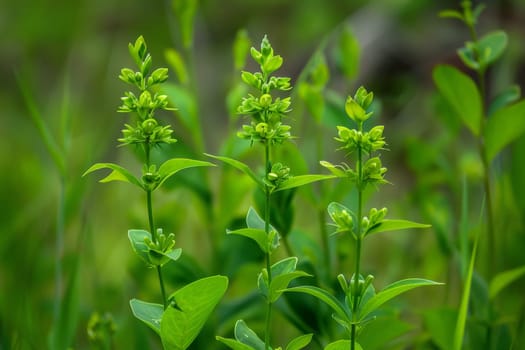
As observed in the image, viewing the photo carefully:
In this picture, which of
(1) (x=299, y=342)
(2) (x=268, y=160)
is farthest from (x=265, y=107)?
(1) (x=299, y=342)

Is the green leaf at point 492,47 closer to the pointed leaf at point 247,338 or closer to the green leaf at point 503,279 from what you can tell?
the green leaf at point 503,279

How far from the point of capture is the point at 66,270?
2.52 feet

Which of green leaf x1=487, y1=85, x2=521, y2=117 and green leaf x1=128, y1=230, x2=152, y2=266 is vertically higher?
green leaf x1=487, y1=85, x2=521, y2=117

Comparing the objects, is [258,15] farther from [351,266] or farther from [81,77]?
[351,266]

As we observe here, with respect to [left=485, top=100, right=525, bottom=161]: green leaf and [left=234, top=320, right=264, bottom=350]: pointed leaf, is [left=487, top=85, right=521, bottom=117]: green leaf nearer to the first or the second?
[left=485, top=100, right=525, bottom=161]: green leaf

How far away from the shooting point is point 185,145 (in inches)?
26.2

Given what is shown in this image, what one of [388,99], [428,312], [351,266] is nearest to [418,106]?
[388,99]

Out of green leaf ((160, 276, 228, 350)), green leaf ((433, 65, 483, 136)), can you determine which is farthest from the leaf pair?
green leaf ((433, 65, 483, 136))

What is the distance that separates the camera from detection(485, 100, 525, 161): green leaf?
21.4 inches

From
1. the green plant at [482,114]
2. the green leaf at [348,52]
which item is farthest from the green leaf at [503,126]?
the green leaf at [348,52]

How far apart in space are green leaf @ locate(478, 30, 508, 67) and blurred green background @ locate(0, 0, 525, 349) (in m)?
0.14

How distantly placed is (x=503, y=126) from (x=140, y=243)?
0.30 meters

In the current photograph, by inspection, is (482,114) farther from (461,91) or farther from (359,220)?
(359,220)

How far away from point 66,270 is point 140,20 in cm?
120
